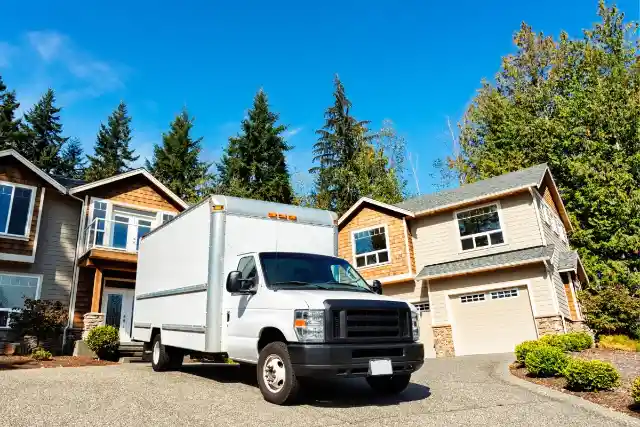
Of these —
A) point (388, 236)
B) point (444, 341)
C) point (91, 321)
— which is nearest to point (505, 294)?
point (444, 341)

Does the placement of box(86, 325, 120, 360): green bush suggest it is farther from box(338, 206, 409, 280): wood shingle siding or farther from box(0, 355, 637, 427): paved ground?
box(338, 206, 409, 280): wood shingle siding

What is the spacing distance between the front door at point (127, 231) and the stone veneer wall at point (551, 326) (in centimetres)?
1577

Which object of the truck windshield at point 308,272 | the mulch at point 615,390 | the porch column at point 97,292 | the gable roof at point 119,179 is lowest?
the mulch at point 615,390

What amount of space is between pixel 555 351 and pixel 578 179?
1841 cm

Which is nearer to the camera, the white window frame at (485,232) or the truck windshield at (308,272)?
the truck windshield at (308,272)

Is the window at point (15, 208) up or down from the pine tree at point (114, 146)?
down

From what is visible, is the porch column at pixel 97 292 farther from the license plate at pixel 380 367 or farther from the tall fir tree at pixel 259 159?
the tall fir tree at pixel 259 159

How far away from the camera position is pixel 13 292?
15.7 metres

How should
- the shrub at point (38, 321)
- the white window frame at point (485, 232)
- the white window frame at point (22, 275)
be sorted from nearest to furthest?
the shrub at point (38, 321)
the white window frame at point (22, 275)
the white window frame at point (485, 232)

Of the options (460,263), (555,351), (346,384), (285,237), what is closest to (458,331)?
(460,263)

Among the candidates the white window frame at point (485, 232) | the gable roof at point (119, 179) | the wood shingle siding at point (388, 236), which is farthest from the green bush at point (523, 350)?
the gable roof at point (119, 179)

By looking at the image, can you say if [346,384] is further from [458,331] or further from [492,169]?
[492,169]

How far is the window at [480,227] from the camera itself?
18047 millimetres

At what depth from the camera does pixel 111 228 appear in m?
17.6
